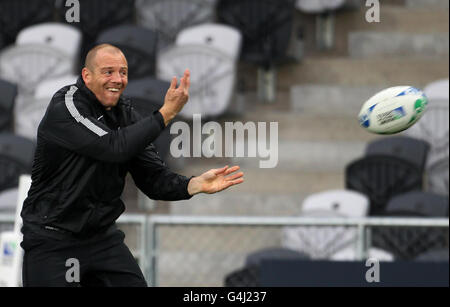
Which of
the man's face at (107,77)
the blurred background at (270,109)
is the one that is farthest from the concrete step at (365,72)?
the man's face at (107,77)

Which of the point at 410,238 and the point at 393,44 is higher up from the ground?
the point at 393,44

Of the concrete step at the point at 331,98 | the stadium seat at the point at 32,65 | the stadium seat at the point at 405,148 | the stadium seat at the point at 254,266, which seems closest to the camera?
the stadium seat at the point at 254,266

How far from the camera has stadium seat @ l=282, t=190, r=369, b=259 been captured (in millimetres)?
8680

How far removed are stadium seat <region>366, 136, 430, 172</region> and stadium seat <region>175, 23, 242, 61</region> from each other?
2.06m

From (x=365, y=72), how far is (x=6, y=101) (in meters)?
4.18

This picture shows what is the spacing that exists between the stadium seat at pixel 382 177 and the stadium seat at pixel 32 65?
3442mm

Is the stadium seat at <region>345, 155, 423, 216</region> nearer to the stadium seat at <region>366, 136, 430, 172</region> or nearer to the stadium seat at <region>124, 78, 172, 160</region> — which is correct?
the stadium seat at <region>366, 136, 430, 172</region>

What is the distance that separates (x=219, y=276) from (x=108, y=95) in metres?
4.53

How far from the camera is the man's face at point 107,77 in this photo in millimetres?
5359

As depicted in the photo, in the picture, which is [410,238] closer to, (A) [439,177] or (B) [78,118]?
(A) [439,177]

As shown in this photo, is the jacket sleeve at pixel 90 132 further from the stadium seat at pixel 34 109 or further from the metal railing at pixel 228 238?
the stadium seat at pixel 34 109

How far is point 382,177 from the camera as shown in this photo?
33.1 ft

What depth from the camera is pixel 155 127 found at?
5137mm

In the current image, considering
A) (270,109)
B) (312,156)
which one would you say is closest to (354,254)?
(312,156)
